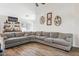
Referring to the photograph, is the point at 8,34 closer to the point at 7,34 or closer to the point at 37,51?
the point at 7,34

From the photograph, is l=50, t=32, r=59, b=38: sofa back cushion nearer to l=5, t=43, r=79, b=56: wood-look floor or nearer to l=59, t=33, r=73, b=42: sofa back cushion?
l=59, t=33, r=73, b=42: sofa back cushion

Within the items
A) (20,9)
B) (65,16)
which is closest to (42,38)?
(65,16)

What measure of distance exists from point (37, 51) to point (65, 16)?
3.34 feet

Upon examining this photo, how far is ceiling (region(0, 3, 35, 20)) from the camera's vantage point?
223 cm

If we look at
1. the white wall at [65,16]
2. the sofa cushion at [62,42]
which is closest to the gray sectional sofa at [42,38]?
the sofa cushion at [62,42]

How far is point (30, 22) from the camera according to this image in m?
2.31

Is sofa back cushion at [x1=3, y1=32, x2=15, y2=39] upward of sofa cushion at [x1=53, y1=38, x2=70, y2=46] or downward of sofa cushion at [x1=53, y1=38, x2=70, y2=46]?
upward

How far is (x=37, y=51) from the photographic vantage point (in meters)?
2.36

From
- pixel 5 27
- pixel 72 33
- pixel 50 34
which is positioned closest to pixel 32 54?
pixel 50 34

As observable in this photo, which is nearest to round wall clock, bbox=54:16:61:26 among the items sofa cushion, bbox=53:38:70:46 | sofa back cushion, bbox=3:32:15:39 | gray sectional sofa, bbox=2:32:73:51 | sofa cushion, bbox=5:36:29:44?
gray sectional sofa, bbox=2:32:73:51

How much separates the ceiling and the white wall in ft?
0.52

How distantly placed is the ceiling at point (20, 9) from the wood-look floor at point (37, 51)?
0.66m

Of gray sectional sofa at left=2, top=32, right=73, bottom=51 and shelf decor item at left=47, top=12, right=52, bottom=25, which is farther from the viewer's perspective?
shelf decor item at left=47, top=12, right=52, bottom=25

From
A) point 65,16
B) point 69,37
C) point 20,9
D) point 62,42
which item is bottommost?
point 62,42
